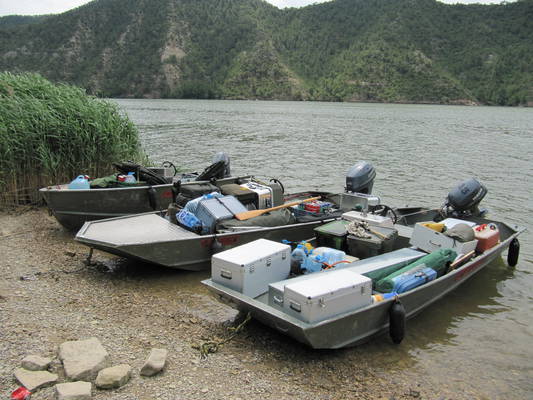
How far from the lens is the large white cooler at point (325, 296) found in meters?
4.36

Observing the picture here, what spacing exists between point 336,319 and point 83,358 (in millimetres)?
2396

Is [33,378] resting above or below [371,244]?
below

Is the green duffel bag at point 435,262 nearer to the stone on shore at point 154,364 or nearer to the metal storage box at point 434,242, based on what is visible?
the metal storage box at point 434,242

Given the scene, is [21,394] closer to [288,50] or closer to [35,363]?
[35,363]

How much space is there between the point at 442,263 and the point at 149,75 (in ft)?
334

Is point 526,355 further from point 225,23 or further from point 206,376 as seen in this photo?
point 225,23

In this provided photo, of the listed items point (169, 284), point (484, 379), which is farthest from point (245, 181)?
point (484, 379)

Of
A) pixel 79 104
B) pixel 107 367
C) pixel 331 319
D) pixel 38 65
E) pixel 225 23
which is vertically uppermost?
pixel 225 23

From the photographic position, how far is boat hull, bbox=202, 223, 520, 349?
4.41 meters

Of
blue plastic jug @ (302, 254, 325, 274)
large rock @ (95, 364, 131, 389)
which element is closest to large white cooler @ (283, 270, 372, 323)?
blue plastic jug @ (302, 254, 325, 274)

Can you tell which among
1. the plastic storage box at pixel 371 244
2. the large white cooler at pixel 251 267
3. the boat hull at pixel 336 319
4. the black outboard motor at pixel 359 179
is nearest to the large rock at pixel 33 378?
the boat hull at pixel 336 319

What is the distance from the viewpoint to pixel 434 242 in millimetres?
6719

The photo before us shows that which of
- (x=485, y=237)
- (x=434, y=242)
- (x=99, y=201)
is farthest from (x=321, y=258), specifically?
(x=99, y=201)

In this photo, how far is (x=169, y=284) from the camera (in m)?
6.65
